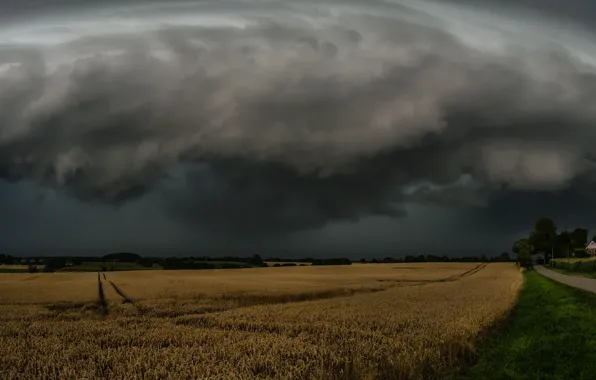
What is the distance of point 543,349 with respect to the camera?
19297 mm

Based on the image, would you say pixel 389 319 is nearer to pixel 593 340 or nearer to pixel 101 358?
pixel 593 340

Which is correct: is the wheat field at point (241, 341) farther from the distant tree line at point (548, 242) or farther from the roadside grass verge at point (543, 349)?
the distant tree line at point (548, 242)

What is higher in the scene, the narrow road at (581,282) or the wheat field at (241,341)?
the wheat field at (241,341)

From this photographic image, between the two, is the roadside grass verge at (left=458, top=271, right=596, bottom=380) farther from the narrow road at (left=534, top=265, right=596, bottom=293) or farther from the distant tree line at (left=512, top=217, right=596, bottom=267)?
the distant tree line at (left=512, top=217, right=596, bottom=267)

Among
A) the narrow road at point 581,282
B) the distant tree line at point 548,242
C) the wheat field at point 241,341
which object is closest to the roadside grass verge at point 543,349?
the wheat field at point 241,341

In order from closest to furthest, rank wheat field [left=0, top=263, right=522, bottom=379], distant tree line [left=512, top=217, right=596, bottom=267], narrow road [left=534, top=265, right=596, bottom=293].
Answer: wheat field [left=0, top=263, right=522, bottom=379]
narrow road [left=534, top=265, right=596, bottom=293]
distant tree line [left=512, top=217, right=596, bottom=267]

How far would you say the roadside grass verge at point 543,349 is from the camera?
1636 centimetres

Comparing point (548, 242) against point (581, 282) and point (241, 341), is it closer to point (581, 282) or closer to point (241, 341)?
point (581, 282)

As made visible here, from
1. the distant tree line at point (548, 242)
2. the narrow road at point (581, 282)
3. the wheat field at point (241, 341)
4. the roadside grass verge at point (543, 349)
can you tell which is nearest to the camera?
the wheat field at point (241, 341)

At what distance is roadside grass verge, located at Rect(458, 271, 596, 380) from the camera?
16359 mm

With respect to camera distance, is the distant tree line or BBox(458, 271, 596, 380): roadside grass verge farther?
the distant tree line

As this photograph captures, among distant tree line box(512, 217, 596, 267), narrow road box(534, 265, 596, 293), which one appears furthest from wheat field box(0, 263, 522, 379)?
distant tree line box(512, 217, 596, 267)

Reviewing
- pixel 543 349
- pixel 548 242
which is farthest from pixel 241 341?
pixel 548 242

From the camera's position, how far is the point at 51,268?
127m
